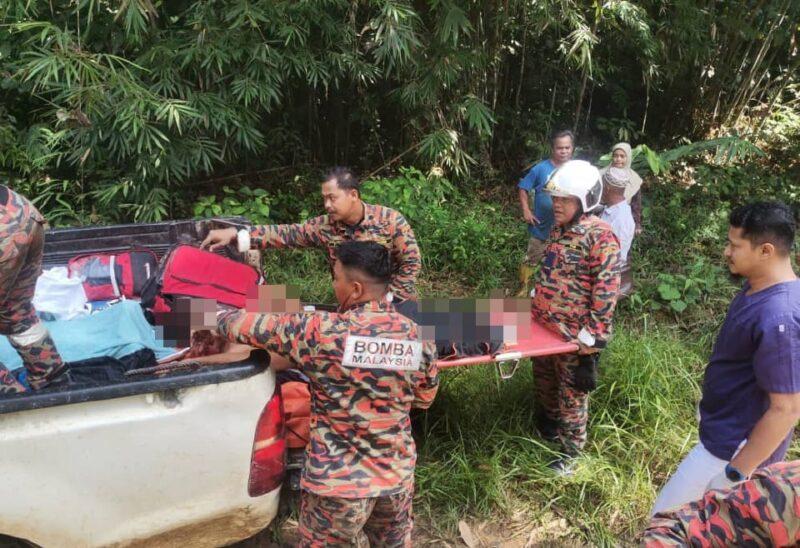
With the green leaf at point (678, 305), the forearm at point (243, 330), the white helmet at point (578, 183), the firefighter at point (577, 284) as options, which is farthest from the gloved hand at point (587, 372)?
the green leaf at point (678, 305)

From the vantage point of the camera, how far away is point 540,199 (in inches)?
183

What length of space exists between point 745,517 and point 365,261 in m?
1.14

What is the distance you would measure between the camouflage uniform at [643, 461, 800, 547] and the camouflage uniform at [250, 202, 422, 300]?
2.01 metres

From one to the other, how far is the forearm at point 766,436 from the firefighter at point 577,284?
925mm

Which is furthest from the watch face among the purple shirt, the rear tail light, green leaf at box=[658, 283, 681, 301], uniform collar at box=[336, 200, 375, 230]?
green leaf at box=[658, 283, 681, 301]

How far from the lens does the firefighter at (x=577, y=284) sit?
2557 mm

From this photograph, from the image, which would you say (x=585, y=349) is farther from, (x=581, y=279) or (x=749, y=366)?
(x=749, y=366)

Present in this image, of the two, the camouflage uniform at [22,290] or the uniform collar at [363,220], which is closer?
the camouflage uniform at [22,290]

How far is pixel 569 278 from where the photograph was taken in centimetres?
267

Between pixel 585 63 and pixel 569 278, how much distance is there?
3.82 metres

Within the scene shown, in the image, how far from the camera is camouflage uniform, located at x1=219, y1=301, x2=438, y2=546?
1.70 meters

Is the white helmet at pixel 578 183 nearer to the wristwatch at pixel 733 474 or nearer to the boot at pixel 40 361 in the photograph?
the wristwatch at pixel 733 474

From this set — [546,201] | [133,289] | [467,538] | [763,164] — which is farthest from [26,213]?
[763,164]

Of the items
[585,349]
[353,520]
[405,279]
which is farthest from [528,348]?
[353,520]
